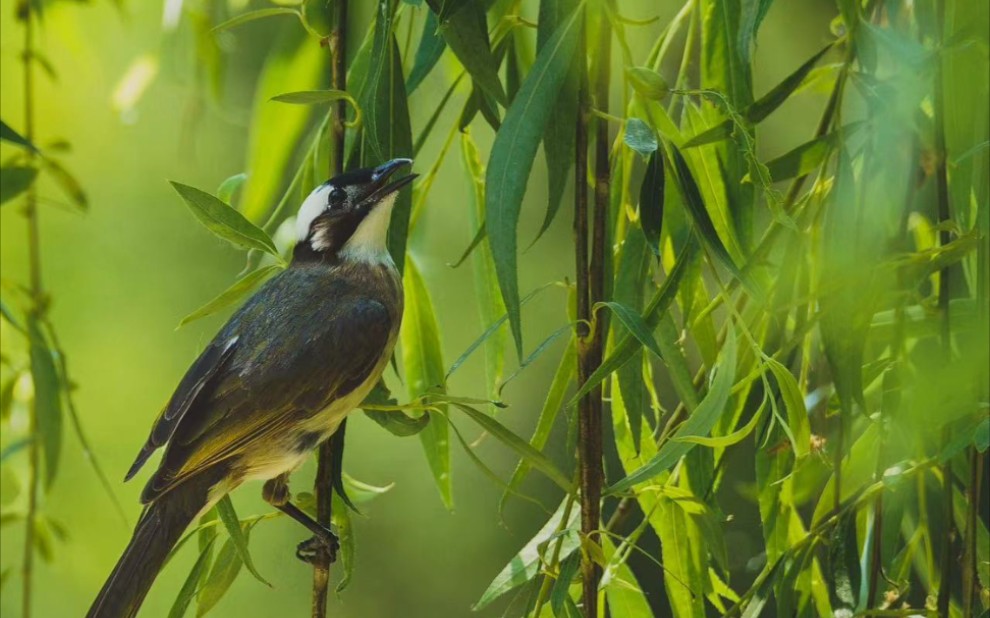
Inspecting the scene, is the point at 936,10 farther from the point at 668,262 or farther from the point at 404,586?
the point at 404,586

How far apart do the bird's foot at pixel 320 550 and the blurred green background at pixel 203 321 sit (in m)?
1.60

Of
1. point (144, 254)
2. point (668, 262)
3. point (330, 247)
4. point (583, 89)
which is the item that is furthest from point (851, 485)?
point (144, 254)

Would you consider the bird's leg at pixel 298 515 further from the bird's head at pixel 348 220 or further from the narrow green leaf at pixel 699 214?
the narrow green leaf at pixel 699 214

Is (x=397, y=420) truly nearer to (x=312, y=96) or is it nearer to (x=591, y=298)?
(x=591, y=298)

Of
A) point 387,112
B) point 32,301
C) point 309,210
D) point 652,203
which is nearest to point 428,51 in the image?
point 387,112

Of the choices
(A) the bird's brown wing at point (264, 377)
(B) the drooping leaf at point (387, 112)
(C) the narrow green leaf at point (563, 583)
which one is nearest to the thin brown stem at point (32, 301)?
(A) the bird's brown wing at point (264, 377)

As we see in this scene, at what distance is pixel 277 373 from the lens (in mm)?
1839

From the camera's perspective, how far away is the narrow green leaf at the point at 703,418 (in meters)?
1.32

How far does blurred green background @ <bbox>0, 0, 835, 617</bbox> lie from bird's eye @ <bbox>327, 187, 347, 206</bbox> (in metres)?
1.46

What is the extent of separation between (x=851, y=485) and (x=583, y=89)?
655 mm

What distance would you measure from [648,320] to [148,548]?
72cm

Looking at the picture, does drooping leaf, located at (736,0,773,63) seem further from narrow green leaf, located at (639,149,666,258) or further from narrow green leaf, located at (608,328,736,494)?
narrow green leaf, located at (608,328,736,494)

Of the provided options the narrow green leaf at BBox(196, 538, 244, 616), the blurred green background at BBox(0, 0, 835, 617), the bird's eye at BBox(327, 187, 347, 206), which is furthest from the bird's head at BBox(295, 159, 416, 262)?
the blurred green background at BBox(0, 0, 835, 617)

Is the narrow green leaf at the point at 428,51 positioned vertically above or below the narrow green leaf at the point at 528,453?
above
